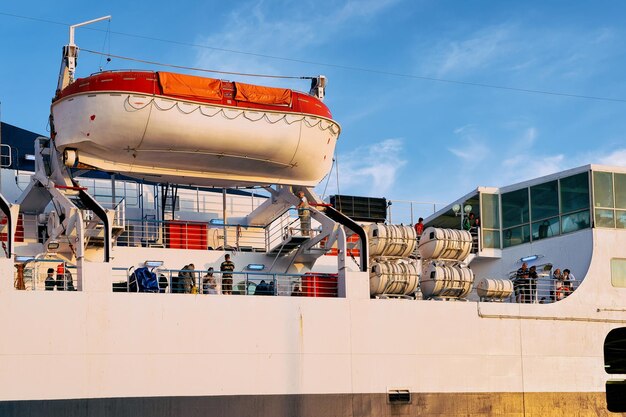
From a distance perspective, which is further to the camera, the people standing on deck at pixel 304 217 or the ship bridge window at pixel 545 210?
the ship bridge window at pixel 545 210

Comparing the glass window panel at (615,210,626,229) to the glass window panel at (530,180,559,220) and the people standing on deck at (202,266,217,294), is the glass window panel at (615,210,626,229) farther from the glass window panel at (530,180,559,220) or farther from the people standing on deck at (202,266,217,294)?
the people standing on deck at (202,266,217,294)

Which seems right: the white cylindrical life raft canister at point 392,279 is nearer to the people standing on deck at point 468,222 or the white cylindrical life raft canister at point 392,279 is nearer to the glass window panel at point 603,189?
the people standing on deck at point 468,222

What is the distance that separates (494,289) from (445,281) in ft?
4.48

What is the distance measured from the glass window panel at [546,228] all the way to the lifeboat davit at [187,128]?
6956 millimetres

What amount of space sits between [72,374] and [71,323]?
96 cm

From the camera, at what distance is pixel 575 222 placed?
25.0m

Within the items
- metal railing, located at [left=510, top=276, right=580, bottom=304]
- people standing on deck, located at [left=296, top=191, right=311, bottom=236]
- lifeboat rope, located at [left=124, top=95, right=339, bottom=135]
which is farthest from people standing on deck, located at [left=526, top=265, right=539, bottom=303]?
lifeboat rope, located at [left=124, top=95, right=339, bottom=135]

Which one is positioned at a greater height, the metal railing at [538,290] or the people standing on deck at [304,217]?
the people standing on deck at [304,217]

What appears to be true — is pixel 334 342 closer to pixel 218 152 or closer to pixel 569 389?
pixel 218 152

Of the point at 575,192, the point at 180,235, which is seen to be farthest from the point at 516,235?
the point at 180,235

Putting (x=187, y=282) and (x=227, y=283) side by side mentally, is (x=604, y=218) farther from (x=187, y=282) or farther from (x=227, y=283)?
(x=187, y=282)

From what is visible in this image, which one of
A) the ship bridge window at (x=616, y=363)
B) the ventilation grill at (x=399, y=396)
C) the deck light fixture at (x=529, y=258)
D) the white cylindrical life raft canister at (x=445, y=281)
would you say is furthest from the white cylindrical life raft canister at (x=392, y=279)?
the ship bridge window at (x=616, y=363)

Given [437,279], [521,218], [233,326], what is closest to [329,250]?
[437,279]

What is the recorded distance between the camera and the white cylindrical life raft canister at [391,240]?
74.0 feet
